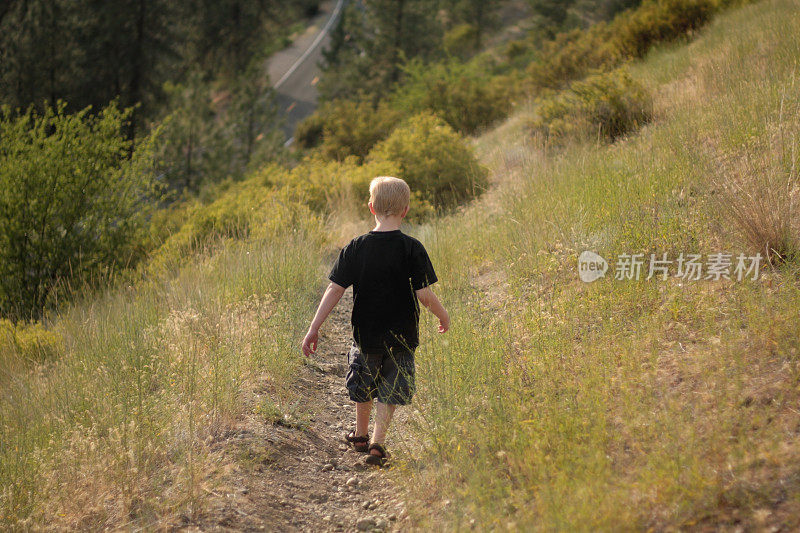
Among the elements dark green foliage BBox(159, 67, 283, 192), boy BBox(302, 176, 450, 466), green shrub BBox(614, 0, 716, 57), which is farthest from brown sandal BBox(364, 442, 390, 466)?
dark green foliage BBox(159, 67, 283, 192)

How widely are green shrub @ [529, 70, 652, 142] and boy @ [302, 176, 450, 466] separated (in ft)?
18.4

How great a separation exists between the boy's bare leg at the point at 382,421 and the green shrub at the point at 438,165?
6610 millimetres

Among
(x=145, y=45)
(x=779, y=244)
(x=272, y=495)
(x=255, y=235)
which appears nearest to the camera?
(x=272, y=495)

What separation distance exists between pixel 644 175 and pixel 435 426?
11.1ft

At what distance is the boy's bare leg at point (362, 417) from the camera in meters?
3.94

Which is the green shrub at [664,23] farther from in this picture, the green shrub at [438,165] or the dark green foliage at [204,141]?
the dark green foliage at [204,141]

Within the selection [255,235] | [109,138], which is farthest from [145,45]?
[255,235]

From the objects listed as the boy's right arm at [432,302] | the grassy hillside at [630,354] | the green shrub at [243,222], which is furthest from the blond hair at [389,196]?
the green shrub at [243,222]

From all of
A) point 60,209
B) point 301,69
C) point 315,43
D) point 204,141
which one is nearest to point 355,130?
point 204,141

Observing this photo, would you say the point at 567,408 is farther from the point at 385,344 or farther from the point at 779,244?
the point at 779,244

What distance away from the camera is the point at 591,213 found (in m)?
5.57

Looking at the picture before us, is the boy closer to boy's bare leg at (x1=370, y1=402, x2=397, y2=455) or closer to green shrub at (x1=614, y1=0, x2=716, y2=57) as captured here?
boy's bare leg at (x1=370, y1=402, x2=397, y2=455)

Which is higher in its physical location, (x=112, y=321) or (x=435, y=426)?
(x=435, y=426)

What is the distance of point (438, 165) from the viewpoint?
416 inches
